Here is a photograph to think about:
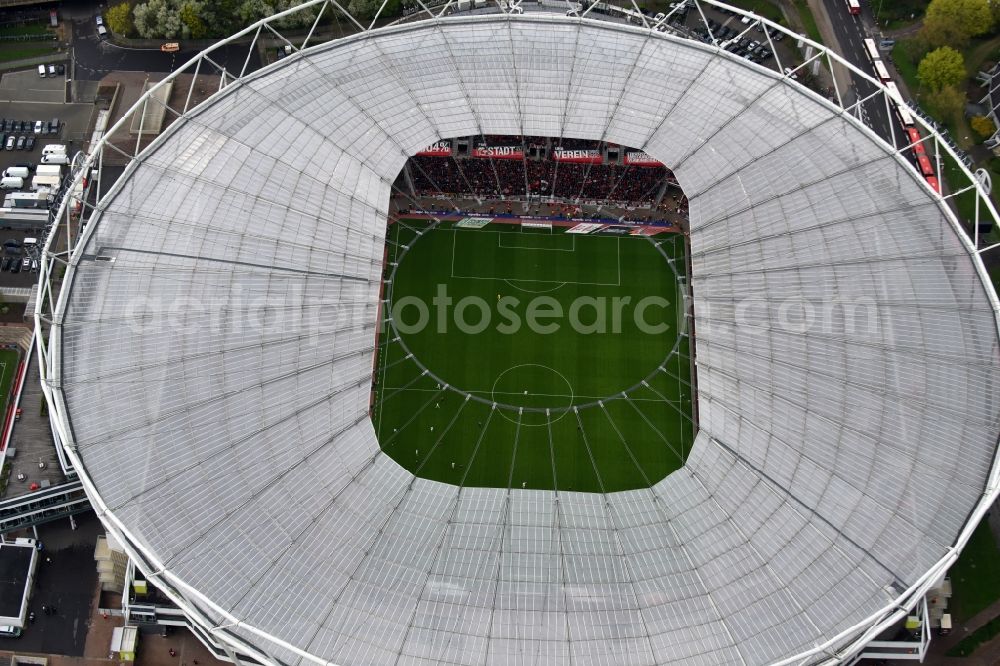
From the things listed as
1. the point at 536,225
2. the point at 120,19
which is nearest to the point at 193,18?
the point at 120,19

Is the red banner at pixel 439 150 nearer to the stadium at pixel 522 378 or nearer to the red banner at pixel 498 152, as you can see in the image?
the red banner at pixel 498 152

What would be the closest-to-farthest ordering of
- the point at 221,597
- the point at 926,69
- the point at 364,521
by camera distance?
the point at 221,597 → the point at 364,521 → the point at 926,69

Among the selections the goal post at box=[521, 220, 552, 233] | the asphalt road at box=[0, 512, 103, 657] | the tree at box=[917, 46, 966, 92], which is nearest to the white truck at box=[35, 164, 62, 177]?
the asphalt road at box=[0, 512, 103, 657]

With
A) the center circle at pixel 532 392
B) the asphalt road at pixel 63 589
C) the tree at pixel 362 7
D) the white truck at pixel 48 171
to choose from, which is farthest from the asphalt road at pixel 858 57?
the asphalt road at pixel 63 589

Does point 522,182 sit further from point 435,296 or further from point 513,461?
point 513,461

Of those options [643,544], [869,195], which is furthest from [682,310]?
[643,544]

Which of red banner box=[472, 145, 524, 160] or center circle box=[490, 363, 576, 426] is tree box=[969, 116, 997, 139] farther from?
center circle box=[490, 363, 576, 426]
